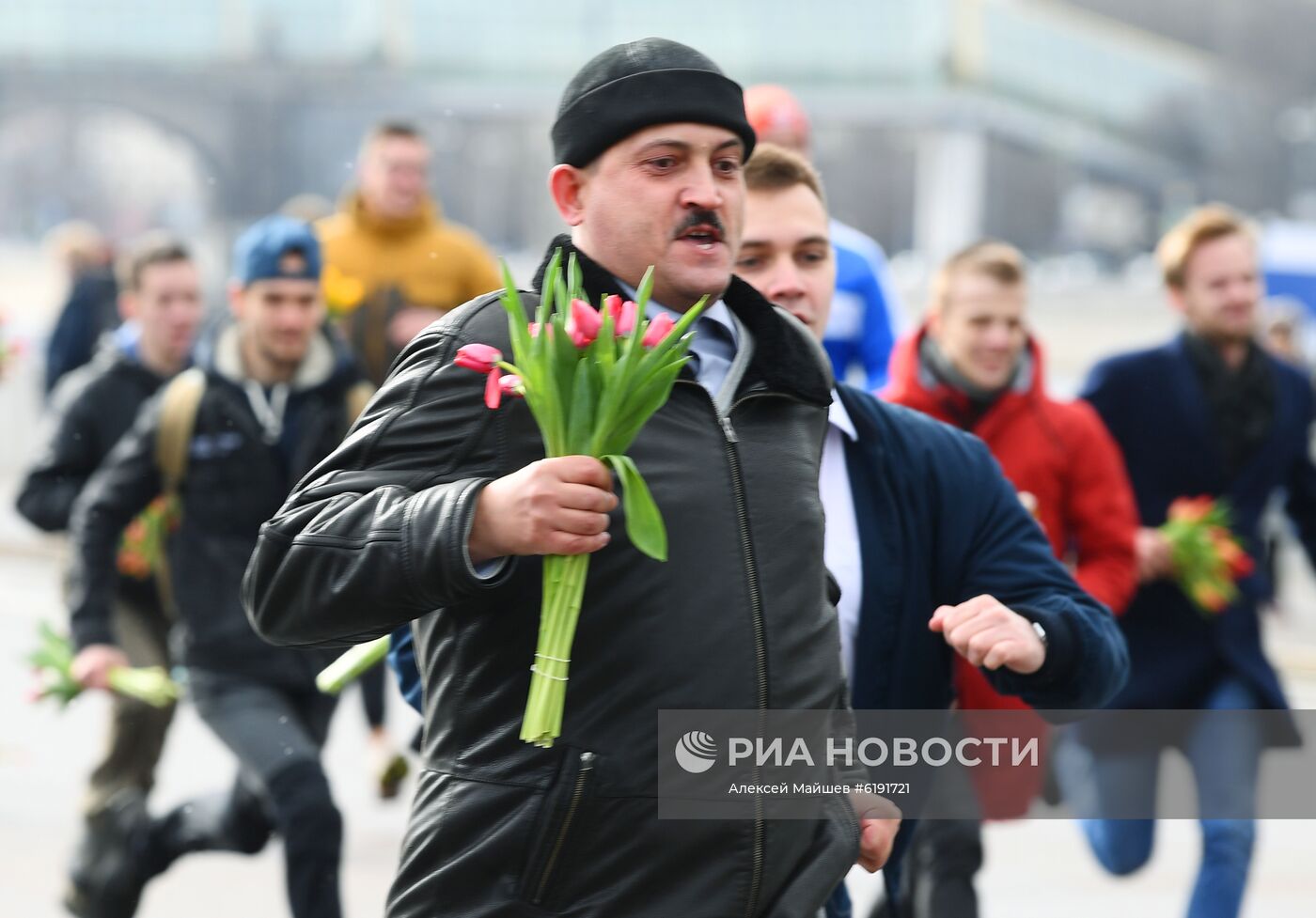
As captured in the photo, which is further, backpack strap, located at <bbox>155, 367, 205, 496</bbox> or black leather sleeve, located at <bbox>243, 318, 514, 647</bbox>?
backpack strap, located at <bbox>155, 367, 205, 496</bbox>

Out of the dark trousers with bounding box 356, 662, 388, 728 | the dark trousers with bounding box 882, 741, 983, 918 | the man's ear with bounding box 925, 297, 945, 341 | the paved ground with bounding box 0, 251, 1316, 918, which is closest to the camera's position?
the dark trousers with bounding box 882, 741, 983, 918

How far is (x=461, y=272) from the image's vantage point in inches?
325

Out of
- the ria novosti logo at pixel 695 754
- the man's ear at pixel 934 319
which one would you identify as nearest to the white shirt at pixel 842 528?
the ria novosti logo at pixel 695 754

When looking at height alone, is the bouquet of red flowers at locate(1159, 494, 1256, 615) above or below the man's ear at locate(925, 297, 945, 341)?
below

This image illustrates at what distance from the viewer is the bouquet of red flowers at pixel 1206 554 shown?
582 cm

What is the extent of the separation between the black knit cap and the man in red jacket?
2.25 metres

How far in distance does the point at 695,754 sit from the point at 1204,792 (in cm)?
296

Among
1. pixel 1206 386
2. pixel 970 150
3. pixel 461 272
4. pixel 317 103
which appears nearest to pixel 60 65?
pixel 317 103

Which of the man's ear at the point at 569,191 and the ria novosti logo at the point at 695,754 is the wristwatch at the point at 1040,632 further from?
the man's ear at the point at 569,191

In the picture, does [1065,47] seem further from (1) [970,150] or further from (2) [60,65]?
(2) [60,65]

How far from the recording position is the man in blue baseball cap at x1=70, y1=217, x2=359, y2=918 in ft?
18.1

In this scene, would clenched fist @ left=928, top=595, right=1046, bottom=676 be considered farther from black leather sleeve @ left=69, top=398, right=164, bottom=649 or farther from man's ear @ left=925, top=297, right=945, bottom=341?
black leather sleeve @ left=69, top=398, right=164, bottom=649

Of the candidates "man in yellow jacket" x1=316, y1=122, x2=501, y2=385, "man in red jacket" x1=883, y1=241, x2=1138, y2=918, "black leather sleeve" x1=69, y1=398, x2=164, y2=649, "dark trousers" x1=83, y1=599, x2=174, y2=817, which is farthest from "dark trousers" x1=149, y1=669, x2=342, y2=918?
"man in yellow jacket" x1=316, y1=122, x2=501, y2=385

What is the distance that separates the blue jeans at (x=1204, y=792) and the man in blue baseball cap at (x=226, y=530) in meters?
1.96
